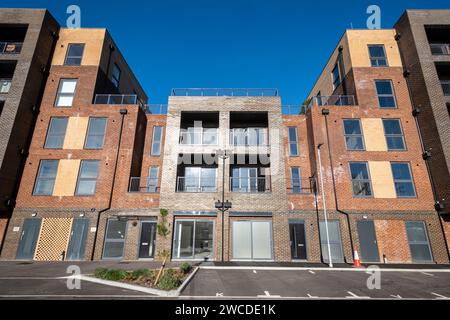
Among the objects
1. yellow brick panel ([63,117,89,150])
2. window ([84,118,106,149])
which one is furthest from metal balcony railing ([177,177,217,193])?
yellow brick panel ([63,117,89,150])

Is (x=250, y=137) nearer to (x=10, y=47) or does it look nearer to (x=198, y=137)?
(x=198, y=137)

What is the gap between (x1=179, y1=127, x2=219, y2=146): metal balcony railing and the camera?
56.8 ft

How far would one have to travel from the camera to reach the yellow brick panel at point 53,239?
14359 mm

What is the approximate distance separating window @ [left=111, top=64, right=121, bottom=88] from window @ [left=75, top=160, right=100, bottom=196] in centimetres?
942

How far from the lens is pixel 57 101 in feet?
58.3

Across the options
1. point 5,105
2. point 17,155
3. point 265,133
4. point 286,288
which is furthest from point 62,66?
point 286,288

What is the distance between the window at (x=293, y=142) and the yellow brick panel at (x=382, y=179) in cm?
527

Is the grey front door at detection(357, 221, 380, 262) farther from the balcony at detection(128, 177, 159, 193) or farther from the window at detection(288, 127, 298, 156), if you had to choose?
the balcony at detection(128, 177, 159, 193)

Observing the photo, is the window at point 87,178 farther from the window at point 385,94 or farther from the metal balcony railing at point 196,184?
the window at point 385,94

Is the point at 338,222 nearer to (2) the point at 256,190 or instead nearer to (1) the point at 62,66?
(2) the point at 256,190

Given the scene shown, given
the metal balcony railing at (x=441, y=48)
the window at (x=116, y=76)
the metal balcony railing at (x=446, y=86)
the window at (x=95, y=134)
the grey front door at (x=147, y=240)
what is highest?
the window at (x=116, y=76)

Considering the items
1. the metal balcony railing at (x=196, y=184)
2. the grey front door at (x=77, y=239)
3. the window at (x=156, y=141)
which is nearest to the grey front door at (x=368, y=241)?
the metal balcony railing at (x=196, y=184)

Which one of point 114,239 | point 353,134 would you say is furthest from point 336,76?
point 114,239

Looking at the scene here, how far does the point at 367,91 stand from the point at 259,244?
1429cm
